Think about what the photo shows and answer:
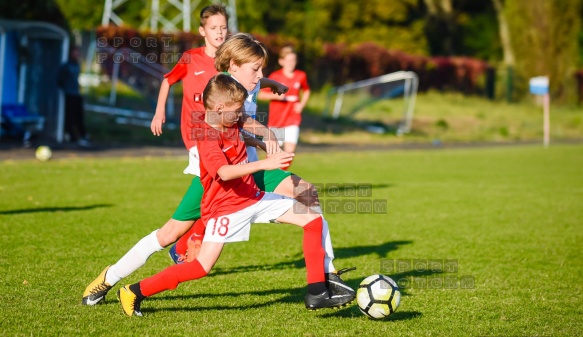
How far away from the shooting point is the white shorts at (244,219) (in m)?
5.40

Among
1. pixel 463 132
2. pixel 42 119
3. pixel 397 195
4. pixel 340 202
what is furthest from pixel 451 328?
pixel 463 132

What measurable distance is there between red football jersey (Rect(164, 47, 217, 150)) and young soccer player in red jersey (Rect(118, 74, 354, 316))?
4.65 feet

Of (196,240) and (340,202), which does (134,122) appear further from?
(196,240)

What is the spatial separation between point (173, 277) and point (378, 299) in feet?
4.75

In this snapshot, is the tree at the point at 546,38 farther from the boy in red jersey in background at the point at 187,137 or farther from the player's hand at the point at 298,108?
the boy in red jersey in background at the point at 187,137

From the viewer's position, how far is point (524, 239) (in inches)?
375

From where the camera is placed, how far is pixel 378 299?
554 centimetres

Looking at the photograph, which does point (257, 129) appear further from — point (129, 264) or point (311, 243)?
point (129, 264)

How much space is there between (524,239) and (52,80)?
631 inches

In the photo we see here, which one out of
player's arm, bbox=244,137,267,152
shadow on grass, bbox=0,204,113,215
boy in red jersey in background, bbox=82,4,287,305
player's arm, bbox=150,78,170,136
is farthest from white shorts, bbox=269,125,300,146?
player's arm, bbox=244,137,267,152

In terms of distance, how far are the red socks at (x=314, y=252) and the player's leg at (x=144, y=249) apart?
0.88m

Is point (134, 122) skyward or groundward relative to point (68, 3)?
groundward

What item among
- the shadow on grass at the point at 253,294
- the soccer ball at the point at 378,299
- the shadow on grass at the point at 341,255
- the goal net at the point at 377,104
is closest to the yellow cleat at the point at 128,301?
the shadow on grass at the point at 253,294

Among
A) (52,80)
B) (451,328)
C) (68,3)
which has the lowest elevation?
(451,328)
